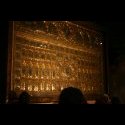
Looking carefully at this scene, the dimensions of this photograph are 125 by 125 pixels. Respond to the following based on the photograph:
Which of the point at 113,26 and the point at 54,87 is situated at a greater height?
the point at 113,26

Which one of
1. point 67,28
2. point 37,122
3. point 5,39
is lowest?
point 37,122

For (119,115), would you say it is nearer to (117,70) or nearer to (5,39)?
(5,39)

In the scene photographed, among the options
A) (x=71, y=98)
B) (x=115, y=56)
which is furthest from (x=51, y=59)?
(x=71, y=98)

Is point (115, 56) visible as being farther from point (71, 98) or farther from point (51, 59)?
point (71, 98)

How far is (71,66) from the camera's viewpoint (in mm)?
5180

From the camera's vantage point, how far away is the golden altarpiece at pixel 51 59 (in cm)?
415

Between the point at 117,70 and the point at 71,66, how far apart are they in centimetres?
212

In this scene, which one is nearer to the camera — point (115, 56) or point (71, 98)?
point (71, 98)

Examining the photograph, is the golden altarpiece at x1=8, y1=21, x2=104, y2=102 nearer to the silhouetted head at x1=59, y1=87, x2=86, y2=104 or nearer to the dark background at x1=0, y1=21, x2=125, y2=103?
the dark background at x1=0, y1=21, x2=125, y2=103

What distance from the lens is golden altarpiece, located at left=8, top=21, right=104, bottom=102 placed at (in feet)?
13.6

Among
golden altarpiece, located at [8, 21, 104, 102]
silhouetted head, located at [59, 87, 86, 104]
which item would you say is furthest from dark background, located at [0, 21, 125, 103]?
silhouetted head, located at [59, 87, 86, 104]

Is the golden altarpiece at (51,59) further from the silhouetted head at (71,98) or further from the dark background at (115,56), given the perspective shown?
the silhouetted head at (71,98)

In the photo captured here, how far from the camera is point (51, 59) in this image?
4.73 metres
